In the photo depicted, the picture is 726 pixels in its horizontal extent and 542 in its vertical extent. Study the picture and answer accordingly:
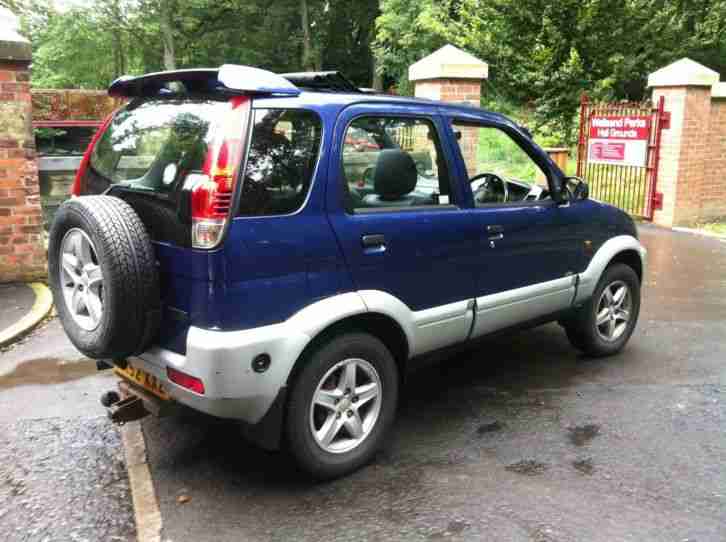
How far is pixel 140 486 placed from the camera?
137 inches

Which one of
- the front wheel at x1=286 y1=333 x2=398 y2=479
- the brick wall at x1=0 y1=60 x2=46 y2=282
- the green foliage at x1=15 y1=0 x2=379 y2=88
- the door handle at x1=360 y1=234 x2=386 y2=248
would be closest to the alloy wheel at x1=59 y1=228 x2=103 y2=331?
the front wheel at x1=286 y1=333 x2=398 y2=479

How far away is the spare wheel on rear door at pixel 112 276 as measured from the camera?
3057 millimetres

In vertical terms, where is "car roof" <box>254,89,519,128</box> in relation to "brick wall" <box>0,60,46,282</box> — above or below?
above

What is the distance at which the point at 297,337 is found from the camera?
316 centimetres

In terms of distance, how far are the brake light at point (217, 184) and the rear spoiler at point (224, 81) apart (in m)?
0.14

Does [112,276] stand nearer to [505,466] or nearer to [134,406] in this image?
[134,406]

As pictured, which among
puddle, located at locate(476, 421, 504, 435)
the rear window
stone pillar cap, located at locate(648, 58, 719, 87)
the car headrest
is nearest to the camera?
the rear window

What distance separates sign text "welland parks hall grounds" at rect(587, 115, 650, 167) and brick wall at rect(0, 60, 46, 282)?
9179mm

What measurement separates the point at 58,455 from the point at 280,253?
5.86ft

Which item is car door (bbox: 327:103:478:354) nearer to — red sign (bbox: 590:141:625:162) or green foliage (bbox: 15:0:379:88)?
red sign (bbox: 590:141:625:162)

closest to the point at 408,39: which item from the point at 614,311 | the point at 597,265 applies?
the point at 614,311

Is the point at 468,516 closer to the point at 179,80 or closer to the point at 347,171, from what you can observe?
the point at 347,171

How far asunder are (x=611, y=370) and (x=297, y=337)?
114 inches

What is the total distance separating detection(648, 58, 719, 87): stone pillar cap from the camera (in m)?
11.2
